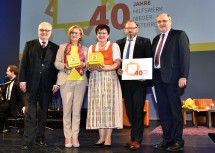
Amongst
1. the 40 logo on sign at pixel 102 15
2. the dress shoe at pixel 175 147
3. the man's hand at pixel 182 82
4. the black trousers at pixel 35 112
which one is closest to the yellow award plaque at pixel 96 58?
the black trousers at pixel 35 112

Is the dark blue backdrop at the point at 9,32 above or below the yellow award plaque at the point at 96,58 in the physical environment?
above

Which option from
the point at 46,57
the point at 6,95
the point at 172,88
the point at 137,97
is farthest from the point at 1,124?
the point at 172,88

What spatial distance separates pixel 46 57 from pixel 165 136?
1.66 m

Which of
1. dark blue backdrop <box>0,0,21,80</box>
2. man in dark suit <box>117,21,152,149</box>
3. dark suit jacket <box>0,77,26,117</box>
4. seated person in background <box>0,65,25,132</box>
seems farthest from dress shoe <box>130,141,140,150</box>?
dark blue backdrop <box>0,0,21,80</box>

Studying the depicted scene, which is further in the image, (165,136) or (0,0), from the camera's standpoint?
(0,0)

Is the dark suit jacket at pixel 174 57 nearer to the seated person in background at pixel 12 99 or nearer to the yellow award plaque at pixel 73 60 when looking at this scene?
the yellow award plaque at pixel 73 60

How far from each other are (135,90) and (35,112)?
1.19 m

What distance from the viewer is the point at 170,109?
10.7ft

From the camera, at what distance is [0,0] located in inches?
316

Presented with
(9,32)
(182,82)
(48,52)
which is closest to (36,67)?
(48,52)

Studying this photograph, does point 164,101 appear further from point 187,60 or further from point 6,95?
point 6,95

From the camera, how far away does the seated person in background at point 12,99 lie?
16.3 feet

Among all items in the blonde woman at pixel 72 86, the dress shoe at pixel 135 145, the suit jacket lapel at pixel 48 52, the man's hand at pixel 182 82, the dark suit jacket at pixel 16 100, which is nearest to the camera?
the man's hand at pixel 182 82

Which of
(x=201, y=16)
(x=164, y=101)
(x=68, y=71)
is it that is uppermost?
(x=201, y=16)
